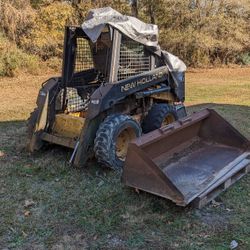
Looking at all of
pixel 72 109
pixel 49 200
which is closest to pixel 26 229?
pixel 49 200

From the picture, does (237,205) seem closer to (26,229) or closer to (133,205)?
(133,205)

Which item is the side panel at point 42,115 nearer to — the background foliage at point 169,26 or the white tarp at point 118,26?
the white tarp at point 118,26

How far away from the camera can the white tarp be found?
4031 mm

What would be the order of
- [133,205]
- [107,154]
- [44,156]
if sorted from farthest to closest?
[44,156] < [107,154] < [133,205]

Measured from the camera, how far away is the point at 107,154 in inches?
149

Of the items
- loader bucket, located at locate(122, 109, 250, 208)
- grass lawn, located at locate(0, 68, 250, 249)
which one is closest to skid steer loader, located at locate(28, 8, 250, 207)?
loader bucket, located at locate(122, 109, 250, 208)

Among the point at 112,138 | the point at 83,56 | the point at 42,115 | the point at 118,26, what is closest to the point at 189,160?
the point at 112,138

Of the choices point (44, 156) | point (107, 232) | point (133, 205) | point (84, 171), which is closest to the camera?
point (107, 232)

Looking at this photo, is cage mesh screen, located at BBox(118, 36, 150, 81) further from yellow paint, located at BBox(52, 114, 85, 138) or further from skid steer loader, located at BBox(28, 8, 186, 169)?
yellow paint, located at BBox(52, 114, 85, 138)

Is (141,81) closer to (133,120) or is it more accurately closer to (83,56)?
(133,120)

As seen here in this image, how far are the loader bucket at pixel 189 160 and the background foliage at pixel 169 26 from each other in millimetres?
9477

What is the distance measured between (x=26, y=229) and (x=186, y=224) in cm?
136

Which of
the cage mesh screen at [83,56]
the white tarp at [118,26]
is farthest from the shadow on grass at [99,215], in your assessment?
the white tarp at [118,26]

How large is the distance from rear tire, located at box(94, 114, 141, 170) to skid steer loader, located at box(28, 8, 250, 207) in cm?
1
